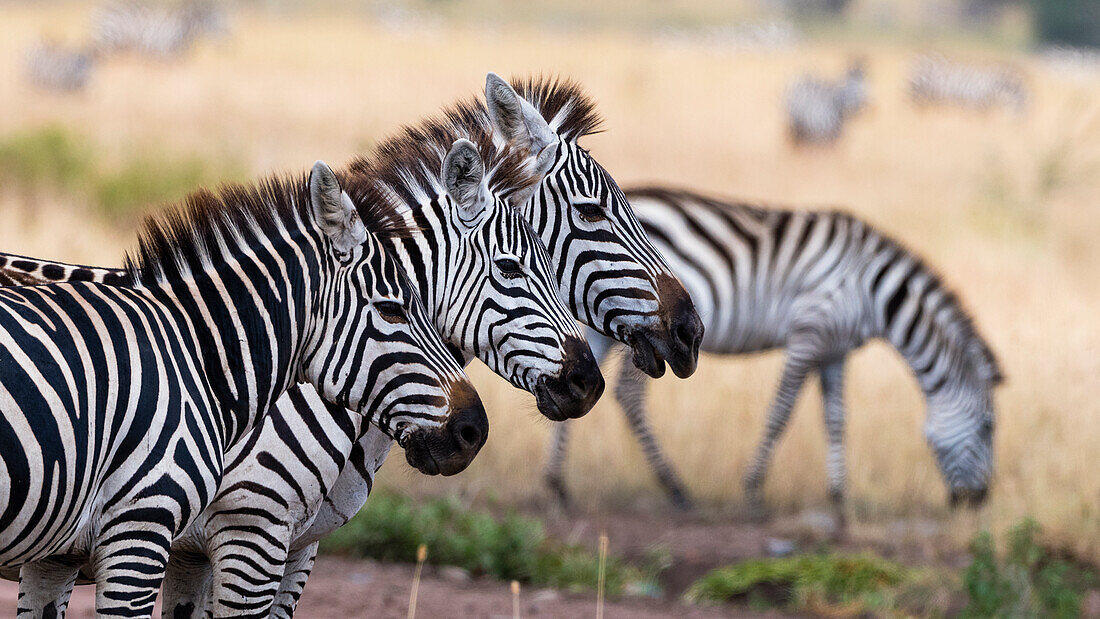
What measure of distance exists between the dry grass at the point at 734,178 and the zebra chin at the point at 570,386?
917 mm

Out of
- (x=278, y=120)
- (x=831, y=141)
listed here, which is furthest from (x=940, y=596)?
(x=831, y=141)

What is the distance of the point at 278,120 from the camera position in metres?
18.5

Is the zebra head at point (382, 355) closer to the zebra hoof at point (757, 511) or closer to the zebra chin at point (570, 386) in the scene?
the zebra chin at point (570, 386)

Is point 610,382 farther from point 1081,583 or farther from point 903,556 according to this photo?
point 1081,583

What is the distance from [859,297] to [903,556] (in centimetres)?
229

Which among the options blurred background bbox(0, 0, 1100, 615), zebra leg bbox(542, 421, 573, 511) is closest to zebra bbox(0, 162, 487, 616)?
blurred background bbox(0, 0, 1100, 615)

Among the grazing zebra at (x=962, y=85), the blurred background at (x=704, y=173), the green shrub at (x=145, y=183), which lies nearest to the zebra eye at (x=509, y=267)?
the blurred background at (x=704, y=173)

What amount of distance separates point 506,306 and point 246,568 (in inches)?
47.6

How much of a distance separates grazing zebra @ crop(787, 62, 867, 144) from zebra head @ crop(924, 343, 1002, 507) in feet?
40.7

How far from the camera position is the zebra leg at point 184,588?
13.8 feet

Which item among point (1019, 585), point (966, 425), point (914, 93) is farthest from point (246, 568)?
point (914, 93)

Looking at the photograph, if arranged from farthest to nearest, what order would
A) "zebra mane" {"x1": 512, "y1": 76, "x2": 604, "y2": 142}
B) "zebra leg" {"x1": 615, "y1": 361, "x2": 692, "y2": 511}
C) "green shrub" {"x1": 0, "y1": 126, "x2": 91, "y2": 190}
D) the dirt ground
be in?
"green shrub" {"x1": 0, "y1": 126, "x2": 91, "y2": 190} < "zebra leg" {"x1": 615, "y1": 361, "x2": 692, "y2": 511} < the dirt ground < "zebra mane" {"x1": 512, "y1": 76, "x2": 604, "y2": 142}

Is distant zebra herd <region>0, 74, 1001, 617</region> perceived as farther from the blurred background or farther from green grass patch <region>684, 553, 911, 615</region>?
green grass patch <region>684, 553, 911, 615</region>

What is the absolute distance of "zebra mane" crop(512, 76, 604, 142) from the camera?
4.77 metres
